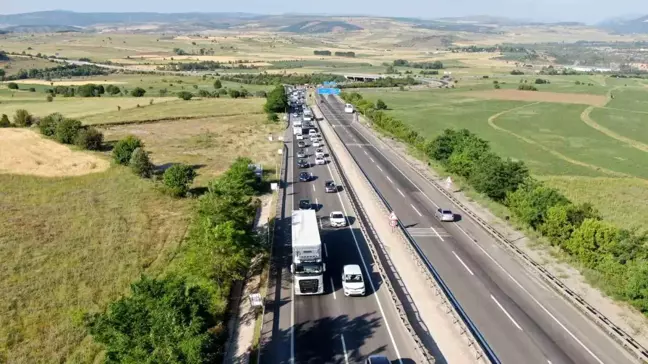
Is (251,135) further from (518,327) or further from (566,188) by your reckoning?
(518,327)

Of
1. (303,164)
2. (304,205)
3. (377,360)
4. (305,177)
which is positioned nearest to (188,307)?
(377,360)

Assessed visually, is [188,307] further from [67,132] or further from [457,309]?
[67,132]

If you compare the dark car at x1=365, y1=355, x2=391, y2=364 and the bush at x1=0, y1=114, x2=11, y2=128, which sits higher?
the bush at x1=0, y1=114, x2=11, y2=128

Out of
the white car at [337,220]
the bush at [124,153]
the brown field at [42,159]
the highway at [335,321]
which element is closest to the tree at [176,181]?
the bush at [124,153]

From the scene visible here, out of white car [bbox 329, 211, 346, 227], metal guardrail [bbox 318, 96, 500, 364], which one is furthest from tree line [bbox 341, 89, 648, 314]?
white car [bbox 329, 211, 346, 227]

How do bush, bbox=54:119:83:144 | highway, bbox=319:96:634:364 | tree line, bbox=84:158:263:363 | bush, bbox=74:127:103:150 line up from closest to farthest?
tree line, bbox=84:158:263:363 < highway, bbox=319:96:634:364 < bush, bbox=74:127:103:150 < bush, bbox=54:119:83:144

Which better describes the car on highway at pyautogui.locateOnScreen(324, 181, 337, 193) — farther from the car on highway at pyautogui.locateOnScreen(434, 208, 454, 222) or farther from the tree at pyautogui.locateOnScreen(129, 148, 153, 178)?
the tree at pyautogui.locateOnScreen(129, 148, 153, 178)
